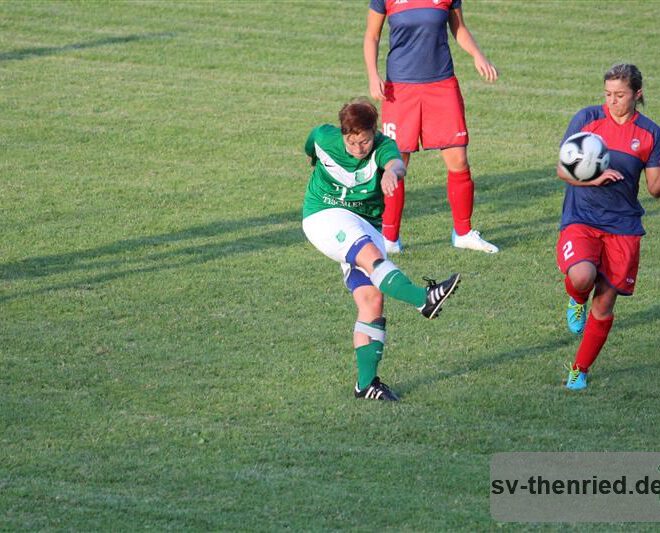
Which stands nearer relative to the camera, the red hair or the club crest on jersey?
the red hair

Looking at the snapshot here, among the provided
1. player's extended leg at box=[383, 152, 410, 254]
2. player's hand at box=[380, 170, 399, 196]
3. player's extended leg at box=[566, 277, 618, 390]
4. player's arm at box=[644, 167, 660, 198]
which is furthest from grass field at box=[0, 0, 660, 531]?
player's hand at box=[380, 170, 399, 196]

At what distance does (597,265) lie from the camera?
8.12 m

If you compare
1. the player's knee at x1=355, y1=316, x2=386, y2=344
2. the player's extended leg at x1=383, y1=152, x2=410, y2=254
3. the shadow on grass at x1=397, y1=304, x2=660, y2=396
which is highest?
the player's knee at x1=355, y1=316, x2=386, y2=344

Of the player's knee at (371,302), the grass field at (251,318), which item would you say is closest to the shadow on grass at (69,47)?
the grass field at (251,318)

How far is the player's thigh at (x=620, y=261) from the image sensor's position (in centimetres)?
812

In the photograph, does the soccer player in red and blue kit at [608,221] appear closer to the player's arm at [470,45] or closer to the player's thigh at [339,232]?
the player's thigh at [339,232]

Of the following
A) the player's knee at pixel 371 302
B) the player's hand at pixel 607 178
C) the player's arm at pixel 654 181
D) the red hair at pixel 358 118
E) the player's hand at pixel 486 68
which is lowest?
the player's knee at pixel 371 302

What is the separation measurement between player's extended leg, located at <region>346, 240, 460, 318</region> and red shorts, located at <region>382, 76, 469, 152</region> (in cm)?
388

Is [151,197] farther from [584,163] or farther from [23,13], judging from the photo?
[23,13]

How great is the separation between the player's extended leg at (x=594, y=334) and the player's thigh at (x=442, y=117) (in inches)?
134

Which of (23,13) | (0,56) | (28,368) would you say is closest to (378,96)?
(28,368)

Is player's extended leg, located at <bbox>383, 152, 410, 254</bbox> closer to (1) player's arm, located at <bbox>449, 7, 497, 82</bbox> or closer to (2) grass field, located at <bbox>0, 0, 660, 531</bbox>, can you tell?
(2) grass field, located at <bbox>0, 0, 660, 531</bbox>

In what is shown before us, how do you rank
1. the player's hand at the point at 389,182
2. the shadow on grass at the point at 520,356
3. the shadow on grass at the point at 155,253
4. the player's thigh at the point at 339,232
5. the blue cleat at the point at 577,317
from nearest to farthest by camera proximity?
the player's hand at the point at 389,182
the player's thigh at the point at 339,232
the shadow on grass at the point at 520,356
the blue cleat at the point at 577,317
the shadow on grass at the point at 155,253

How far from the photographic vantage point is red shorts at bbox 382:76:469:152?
11.3 metres
